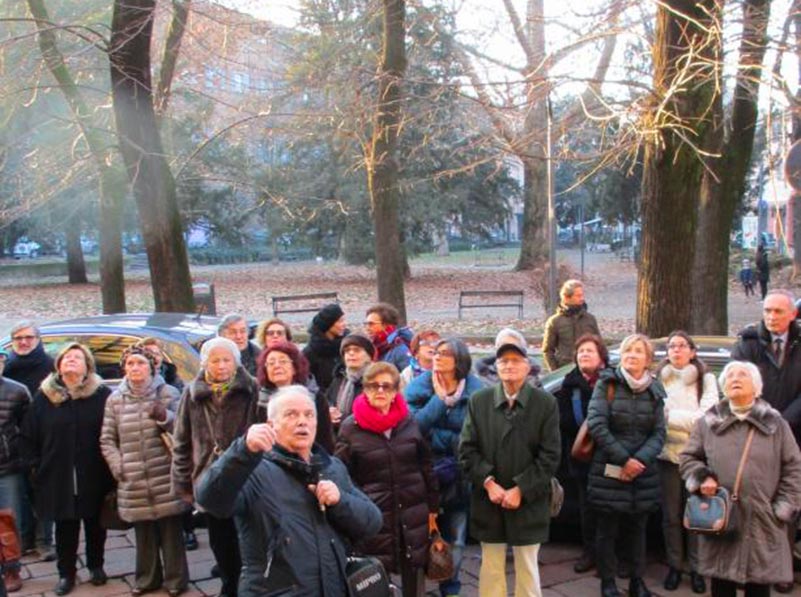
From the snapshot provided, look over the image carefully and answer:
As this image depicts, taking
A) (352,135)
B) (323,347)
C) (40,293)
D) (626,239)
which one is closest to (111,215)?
(352,135)

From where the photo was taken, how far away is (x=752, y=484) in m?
4.77

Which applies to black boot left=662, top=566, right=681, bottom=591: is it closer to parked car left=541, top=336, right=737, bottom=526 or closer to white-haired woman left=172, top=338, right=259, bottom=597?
parked car left=541, top=336, right=737, bottom=526

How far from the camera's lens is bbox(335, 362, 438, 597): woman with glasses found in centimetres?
486

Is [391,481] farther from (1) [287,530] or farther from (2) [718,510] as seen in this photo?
(2) [718,510]

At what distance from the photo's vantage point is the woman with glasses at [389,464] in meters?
4.86

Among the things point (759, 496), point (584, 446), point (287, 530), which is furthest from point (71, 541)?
point (759, 496)

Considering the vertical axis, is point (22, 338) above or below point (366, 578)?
above

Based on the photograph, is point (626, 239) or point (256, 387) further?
point (626, 239)

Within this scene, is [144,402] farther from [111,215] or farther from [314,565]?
[111,215]

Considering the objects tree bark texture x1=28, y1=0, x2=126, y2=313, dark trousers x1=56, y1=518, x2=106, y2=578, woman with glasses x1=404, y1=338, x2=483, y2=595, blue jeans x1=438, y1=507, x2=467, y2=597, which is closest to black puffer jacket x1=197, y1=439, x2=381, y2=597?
woman with glasses x1=404, y1=338, x2=483, y2=595

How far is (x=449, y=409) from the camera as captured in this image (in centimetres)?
544

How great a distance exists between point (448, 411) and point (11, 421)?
315 centimetres

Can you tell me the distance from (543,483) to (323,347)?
8.96 ft

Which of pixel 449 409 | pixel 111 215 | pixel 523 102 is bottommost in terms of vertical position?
pixel 449 409
